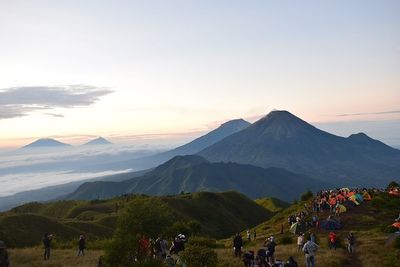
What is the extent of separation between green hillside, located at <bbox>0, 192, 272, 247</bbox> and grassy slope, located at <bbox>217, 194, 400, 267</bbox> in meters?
15.7

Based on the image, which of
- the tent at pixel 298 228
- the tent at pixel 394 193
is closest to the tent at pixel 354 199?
the tent at pixel 394 193

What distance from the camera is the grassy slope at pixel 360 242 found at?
33.2 meters

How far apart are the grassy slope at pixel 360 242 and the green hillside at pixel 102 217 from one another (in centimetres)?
1568

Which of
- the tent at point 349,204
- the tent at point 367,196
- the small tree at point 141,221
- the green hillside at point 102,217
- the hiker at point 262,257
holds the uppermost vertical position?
the small tree at point 141,221

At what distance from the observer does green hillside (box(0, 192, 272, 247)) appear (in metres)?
62.4

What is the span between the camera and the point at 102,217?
256 ft

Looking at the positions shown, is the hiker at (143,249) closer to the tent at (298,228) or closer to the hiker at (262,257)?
the hiker at (262,257)

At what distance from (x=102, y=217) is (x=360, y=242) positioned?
49.6m

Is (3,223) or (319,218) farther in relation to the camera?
(3,223)

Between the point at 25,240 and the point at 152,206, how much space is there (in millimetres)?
32608

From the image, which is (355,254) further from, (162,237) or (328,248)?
(162,237)

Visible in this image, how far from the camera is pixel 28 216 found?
68.6 meters

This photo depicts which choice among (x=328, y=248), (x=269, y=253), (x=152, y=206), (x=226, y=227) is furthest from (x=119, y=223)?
(x=226, y=227)

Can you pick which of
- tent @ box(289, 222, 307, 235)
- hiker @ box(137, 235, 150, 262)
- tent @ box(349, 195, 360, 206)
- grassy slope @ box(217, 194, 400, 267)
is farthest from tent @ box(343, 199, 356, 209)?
hiker @ box(137, 235, 150, 262)
